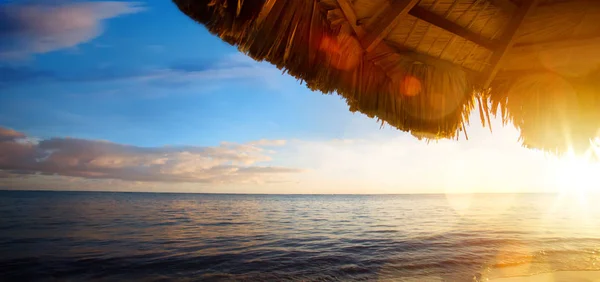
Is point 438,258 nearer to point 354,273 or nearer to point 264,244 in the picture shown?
point 354,273

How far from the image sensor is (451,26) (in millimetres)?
1760

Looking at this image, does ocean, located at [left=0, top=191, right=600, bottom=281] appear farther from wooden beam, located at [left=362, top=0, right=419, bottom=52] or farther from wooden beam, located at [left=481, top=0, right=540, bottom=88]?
wooden beam, located at [left=362, top=0, right=419, bottom=52]

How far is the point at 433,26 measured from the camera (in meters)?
1.74

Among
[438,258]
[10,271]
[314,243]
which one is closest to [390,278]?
[438,258]

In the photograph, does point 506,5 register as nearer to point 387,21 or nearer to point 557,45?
point 557,45

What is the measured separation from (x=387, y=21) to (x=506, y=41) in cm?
81

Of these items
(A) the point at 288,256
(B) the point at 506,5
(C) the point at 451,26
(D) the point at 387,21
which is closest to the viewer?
(D) the point at 387,21

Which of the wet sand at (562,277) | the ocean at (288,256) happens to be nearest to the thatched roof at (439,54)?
the wet sand at (562,277)

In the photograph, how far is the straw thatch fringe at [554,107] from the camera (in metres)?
2.04

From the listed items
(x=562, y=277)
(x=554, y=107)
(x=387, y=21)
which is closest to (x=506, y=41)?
(x=554, y=107)

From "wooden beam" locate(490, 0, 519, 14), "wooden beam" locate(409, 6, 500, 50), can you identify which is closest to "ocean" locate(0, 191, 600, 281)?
"wooden beam" locate(409, 6, 500, 50)

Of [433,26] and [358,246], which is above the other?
[433,26]

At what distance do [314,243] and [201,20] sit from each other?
1097 cm

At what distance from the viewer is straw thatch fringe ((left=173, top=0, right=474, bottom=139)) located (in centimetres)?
129
